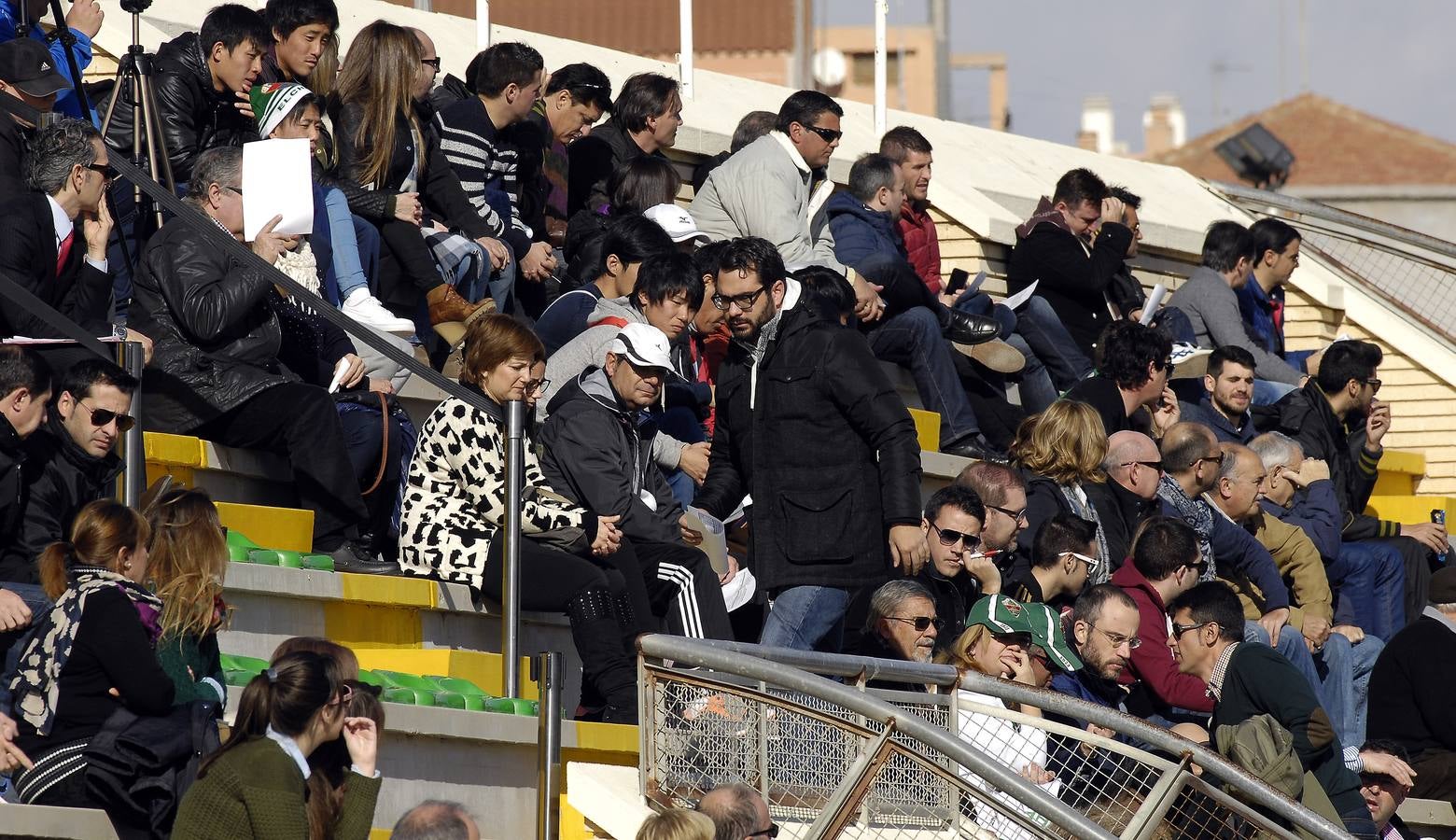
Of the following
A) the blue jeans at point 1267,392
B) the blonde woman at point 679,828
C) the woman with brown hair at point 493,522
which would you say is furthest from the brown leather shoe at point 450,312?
the blue jeans at point 1267,392

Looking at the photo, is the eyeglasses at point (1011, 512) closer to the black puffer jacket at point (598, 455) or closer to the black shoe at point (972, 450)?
the black puffer jacket at point (598, 455)

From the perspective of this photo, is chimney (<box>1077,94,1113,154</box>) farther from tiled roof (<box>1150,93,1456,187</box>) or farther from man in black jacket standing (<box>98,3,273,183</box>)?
man in black jacket standing (<box>98,3,273,183</box>)

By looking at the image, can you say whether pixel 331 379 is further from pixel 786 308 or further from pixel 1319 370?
pixel 1319 370

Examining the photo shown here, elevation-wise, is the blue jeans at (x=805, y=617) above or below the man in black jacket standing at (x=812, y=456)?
below

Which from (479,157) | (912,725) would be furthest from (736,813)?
(479,157)

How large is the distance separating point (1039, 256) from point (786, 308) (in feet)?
13.2

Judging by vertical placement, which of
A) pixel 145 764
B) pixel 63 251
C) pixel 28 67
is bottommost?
pixel 145 764

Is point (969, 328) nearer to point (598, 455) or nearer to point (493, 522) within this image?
point (598, 455)

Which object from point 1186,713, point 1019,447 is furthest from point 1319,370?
point 1186,713

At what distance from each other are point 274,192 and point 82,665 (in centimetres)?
266

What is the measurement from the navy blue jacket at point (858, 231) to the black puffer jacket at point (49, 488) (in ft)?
16.3

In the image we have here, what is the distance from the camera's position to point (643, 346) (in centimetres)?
795

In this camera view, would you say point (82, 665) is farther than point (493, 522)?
No

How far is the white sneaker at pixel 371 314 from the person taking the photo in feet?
29.0
